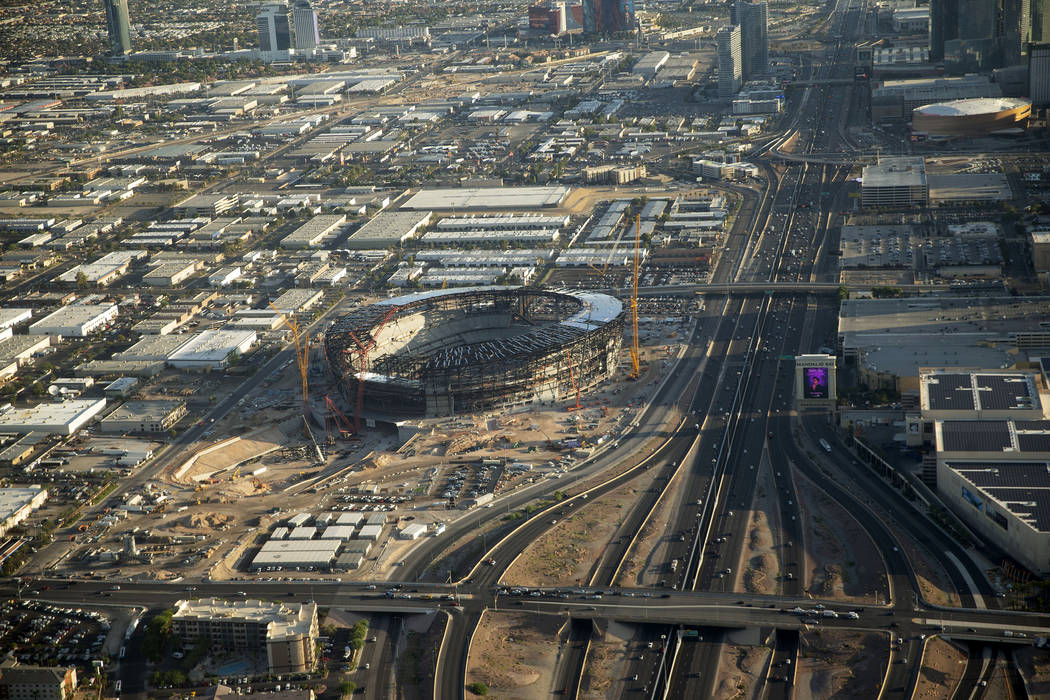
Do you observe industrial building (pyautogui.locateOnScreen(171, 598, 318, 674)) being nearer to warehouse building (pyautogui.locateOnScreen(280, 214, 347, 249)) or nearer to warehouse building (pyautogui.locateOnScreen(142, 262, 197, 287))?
warehouse building (pyautogui.locateOnScreen(142, 262, 197, 287))

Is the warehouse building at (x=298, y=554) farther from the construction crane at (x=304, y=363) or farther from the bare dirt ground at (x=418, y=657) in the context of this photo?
the construction crane at (x=304, y=363)

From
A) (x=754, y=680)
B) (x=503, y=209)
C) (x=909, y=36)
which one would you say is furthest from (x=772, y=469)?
(x=909, y=36)

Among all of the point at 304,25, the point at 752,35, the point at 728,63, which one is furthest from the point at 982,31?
the point at 304,25

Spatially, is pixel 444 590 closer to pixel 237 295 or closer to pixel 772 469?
pixel 772 469

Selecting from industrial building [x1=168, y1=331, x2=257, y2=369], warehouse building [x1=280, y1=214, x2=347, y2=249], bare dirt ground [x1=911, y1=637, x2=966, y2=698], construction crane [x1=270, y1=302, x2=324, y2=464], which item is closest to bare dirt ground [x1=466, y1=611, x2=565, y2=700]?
bare dirt ground [x1=911, y1=637, x2=966, y2=698]

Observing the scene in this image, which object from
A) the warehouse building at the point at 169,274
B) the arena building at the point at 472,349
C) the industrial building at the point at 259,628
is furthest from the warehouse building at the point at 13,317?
the industrial building at the point at 259,628
